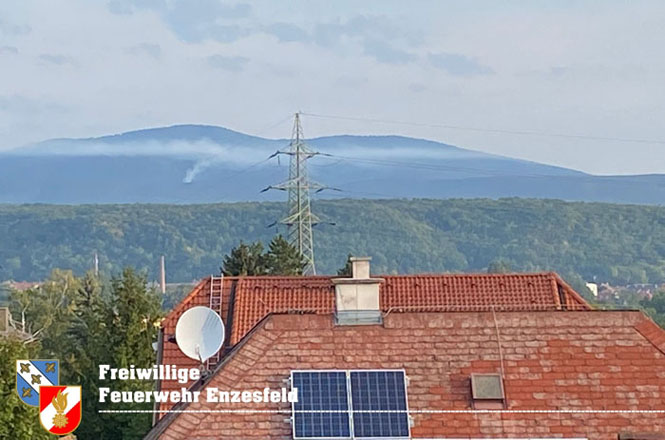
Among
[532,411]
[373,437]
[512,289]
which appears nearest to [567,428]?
[532,411]

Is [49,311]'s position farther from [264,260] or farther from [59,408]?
[59,408]

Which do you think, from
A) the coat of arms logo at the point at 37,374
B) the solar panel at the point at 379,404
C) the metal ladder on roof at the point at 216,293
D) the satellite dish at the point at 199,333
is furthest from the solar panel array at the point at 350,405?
the metal ladder on roof at the point at 216,293

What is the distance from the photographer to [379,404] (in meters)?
25.4

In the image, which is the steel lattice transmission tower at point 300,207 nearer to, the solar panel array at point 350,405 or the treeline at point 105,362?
the treeline at point 105,362

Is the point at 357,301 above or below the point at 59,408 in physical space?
above

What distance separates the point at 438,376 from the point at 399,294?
44.1ft

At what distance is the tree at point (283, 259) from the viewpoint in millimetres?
83625

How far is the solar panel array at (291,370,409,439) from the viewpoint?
987 inches

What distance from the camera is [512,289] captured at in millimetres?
39438

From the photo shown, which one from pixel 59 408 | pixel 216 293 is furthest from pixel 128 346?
pixel 59 408

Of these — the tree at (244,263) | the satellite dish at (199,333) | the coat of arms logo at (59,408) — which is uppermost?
the tree at (244,263)

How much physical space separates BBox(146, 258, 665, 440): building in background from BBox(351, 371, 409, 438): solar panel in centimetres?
2

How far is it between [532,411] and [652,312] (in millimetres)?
139657

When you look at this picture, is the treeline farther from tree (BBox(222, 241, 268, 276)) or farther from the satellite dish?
the satellite dish
